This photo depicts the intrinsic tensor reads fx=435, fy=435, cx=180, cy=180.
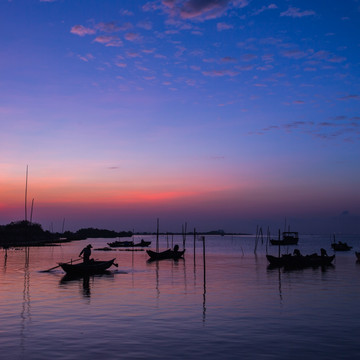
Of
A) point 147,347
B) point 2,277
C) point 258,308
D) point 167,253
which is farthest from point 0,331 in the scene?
point 167,253

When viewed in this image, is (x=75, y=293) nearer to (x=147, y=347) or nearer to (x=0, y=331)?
(x=0, y=331)

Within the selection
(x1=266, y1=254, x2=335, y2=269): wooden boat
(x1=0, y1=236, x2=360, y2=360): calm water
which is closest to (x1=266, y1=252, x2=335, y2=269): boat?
(x1=266, y1=254, x2=335, y2=269): wooden boat

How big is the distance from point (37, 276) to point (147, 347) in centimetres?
2762

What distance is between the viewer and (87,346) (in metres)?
16.2

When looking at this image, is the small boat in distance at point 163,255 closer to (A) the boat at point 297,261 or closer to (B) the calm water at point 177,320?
(A) the boat at point 297,261

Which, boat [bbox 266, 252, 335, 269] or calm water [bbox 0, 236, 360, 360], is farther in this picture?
boat [bbox 266, 252, 335, 269]

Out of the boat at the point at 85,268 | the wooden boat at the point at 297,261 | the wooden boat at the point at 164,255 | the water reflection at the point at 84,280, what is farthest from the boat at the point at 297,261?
the boat at the point at 85,268

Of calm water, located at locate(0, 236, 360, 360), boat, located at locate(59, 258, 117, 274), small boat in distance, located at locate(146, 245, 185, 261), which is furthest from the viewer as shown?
→ small boat in distance, located at locate(146, 245, 185, 261)

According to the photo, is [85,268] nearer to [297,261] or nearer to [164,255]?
[297,261]

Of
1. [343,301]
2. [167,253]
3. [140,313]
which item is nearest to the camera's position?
[140,313]

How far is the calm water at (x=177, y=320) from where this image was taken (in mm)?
15866

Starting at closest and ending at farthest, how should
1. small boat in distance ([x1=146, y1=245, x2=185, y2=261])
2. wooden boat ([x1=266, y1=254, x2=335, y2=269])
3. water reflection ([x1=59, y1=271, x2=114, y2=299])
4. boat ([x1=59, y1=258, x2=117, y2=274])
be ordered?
water reflection ([x1=59, y1=271, x2=114, y2=299]) < boat ([x1=59, y1=258, x2=117, y2=274]) < wooden boat ([x1=266, y1=254, x2=335, y2=269]) < small boat in distance ([x1=146, y1=245, x2=185, y2=261])

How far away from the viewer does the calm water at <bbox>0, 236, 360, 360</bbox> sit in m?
15.9

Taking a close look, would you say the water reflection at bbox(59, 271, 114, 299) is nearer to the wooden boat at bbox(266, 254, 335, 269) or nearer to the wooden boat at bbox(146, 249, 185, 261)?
the wooden boat at bbox(266, 254, 335, 269)
